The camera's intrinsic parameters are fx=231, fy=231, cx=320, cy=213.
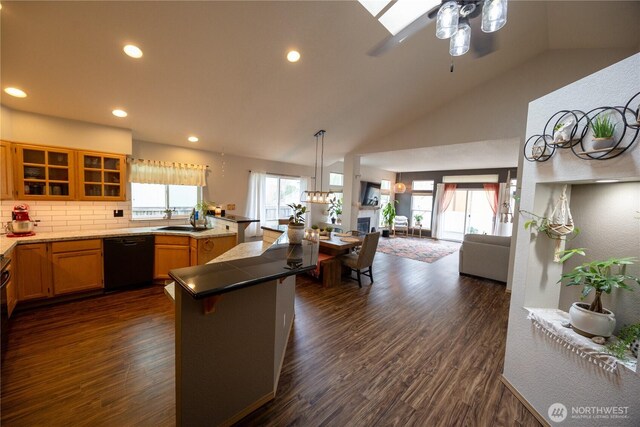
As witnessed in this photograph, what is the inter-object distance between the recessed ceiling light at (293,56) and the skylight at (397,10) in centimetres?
79

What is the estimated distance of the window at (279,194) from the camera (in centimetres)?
613

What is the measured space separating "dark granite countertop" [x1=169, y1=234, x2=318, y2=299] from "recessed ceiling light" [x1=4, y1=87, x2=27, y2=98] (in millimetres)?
3156

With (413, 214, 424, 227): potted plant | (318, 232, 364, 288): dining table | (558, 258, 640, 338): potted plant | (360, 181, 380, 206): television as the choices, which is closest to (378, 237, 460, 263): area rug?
(413, 214, 424, 227): potted plant

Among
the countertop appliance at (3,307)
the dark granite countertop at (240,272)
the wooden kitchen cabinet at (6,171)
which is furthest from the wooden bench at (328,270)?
the wooden kitchen cabinet at (6,171)

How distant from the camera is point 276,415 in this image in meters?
1.52

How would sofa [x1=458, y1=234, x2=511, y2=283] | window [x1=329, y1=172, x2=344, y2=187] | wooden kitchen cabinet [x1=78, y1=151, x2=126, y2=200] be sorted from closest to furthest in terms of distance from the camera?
wooden kitchen cabinet [x1=78, y1=151, x2=126, y2=200]
sofa [x1=458, y1=234, x2=511, y2=283]
window [x1=329, y1=172, x2=344, y2=187]

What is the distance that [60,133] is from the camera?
3.03 m

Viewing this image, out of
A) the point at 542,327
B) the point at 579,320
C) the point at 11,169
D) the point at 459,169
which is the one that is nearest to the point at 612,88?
the point at 579,320

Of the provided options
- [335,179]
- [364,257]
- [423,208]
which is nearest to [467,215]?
[423,208]

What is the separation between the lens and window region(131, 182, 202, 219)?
13.5ft

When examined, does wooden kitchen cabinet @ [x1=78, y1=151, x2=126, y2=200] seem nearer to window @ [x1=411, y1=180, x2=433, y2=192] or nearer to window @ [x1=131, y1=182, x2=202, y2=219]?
window @ [x1=131, y1=182, x2=202, y2=219]

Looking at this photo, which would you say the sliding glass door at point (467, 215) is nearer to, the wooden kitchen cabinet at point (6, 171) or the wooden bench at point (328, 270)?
the wooden bench at point (328, 270)

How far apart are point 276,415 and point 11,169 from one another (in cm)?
400

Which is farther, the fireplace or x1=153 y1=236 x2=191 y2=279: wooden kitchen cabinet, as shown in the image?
the fireplace
